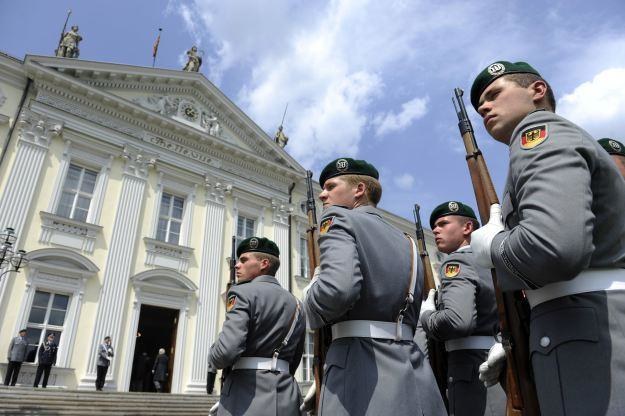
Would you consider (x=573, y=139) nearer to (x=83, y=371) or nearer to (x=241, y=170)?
(x=83, y=371)

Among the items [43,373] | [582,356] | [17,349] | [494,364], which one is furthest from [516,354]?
[43,373]

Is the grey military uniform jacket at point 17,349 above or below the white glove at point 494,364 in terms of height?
above

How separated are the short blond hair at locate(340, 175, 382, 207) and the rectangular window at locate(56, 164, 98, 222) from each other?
11.9 m

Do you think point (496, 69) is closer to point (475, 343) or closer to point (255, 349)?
point (475, 343)

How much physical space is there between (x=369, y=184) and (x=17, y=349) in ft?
35.1

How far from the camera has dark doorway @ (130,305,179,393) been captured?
1248cm

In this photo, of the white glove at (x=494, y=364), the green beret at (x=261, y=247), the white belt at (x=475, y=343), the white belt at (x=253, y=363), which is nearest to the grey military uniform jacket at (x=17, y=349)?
the green beret at (x=261, y=247)

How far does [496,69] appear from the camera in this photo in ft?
6.45

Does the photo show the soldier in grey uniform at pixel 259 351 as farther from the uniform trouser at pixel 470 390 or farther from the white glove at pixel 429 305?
the uniform trouser at pixel 470 390

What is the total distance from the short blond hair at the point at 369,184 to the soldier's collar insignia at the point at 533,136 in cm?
117

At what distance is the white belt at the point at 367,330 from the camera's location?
1.99 m

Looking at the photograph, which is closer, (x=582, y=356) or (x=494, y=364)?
(x=582, y=356)

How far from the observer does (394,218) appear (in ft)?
77.0

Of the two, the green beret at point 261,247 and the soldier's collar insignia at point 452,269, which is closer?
the soldier's collar insignia at point 452,269
